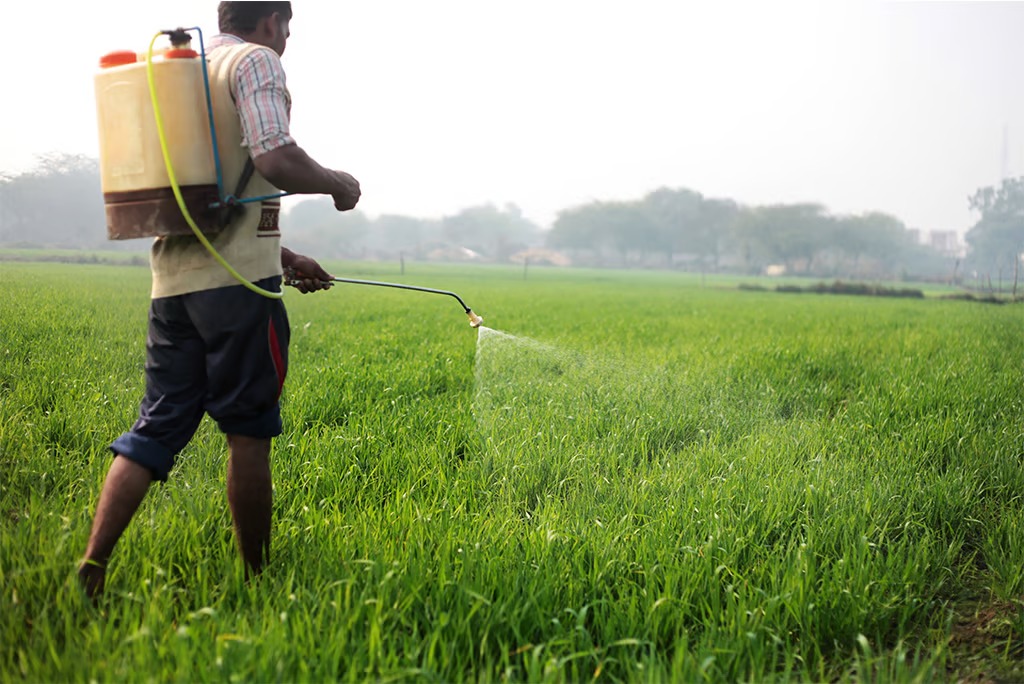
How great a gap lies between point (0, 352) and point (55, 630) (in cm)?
399

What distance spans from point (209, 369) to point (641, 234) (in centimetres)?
12557

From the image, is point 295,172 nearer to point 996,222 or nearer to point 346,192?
point 346,192

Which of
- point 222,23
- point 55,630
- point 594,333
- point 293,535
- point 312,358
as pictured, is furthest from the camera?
point 594,333

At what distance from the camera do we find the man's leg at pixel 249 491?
2514mm

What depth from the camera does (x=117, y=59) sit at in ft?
7.80

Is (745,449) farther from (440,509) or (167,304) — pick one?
(167,304)

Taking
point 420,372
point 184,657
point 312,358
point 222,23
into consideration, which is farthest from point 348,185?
point 312,358

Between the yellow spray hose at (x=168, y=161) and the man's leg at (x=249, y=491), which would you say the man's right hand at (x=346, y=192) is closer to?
the yellow spray hose at (x=168, y=161)

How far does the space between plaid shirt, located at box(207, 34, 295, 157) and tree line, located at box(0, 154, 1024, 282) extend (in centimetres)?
488

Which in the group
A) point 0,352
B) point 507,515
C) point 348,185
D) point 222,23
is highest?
point 222,23

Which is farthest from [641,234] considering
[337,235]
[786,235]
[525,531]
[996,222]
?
[525,531]

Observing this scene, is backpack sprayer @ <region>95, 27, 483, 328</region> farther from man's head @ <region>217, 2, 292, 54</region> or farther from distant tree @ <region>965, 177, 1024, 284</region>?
distant tree @ <region>965, 177, 1024, 284</region>

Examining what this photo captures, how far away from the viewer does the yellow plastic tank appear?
7.59 feet

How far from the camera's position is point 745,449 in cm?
451
